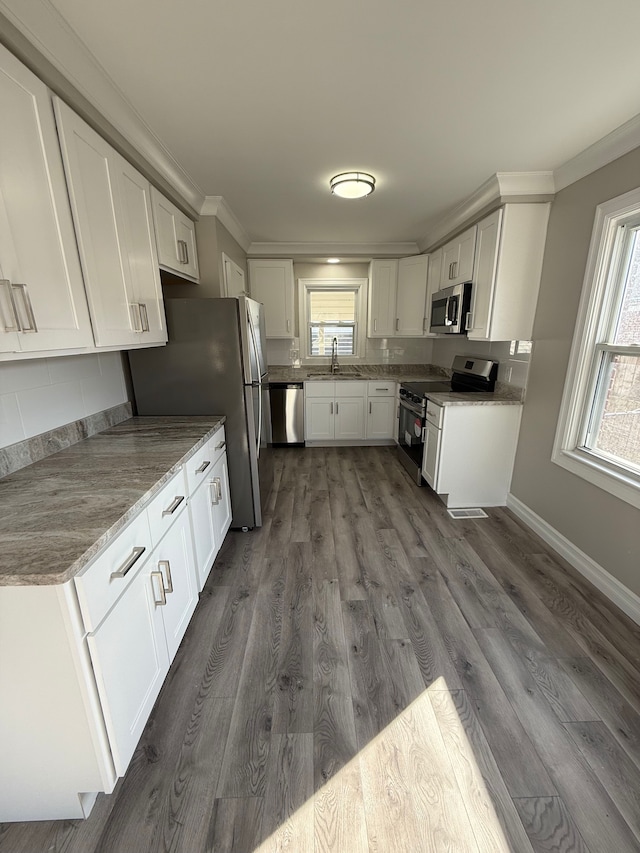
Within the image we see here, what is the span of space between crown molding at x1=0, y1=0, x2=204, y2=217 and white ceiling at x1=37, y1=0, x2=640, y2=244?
0.14ft

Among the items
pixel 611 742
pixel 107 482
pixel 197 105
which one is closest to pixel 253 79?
pixel 197 105

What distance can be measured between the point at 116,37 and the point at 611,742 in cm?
312

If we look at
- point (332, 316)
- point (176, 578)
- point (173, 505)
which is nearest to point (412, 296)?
point (332, 316)

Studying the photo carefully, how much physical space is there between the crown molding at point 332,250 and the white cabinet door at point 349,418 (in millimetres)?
1754

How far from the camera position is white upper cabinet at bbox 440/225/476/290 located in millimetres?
2926

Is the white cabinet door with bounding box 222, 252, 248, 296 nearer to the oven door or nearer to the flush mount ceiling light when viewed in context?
the flush mount ceiling light

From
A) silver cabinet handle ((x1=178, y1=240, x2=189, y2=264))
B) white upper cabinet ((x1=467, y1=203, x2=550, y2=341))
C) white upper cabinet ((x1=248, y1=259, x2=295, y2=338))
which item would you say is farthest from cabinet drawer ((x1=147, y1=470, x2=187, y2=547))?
white upper cabinet ((x1=248, y1=259, x2=295, y2=338))

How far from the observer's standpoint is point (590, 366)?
2.17 m

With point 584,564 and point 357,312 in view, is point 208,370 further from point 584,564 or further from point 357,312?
point 357,312

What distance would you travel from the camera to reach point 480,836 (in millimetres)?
1040

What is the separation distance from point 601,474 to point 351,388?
2.68 metres

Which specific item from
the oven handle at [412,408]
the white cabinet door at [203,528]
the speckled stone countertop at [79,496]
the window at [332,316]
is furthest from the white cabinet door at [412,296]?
the white cabinet door at [203,528]

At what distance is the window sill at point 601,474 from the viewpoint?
1.86 meters

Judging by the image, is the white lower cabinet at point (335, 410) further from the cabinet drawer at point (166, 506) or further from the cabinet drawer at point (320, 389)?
the cabinet drawer at point (166, 506)
